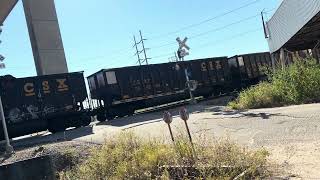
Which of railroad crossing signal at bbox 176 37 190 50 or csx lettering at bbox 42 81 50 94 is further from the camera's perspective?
railroad crossing signal at bbox 176 37 190 50

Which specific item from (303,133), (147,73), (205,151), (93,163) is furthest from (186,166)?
(147,73)

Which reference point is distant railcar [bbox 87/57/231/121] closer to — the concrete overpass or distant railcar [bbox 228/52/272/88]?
distant railcar [bbox 228/52/272/88]

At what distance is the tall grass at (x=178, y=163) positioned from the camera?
289 inches

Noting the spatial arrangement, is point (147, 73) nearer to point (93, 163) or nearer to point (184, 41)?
point (184, 41)

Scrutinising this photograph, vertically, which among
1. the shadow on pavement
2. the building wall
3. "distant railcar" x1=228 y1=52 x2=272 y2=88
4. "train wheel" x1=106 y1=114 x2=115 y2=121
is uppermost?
the building wall

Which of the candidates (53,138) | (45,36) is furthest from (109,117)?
(45,36)

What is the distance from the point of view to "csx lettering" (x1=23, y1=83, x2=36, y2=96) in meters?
24.0

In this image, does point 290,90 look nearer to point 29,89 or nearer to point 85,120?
point 85,120

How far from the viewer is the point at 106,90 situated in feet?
92.1

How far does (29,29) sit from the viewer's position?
37719 mm

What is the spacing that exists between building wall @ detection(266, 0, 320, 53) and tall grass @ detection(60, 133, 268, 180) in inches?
349

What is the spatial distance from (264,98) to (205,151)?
37.9 ft

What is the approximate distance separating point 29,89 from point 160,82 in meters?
9.66

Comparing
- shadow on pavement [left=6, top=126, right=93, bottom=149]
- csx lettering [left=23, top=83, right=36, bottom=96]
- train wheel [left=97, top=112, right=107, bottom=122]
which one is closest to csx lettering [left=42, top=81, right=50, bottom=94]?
csx lettering [left=23, top=83, right=36, bottom=96]
